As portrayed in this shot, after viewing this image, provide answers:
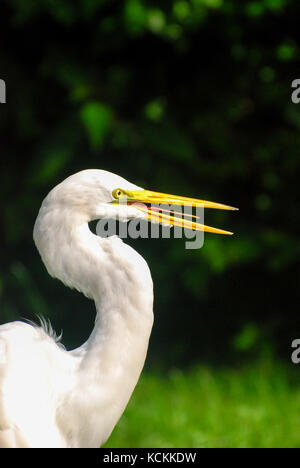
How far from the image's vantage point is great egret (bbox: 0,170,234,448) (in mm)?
1591

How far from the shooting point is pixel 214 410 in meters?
3.13

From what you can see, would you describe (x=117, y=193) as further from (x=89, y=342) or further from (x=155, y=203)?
(x=89, y=342)

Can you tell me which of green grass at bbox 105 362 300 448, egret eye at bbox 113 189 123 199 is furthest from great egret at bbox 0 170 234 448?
green grass at bbox 105 362 300 448

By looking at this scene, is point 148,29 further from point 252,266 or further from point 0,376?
point 0,376

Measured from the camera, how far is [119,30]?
330cm

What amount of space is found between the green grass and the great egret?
1.24 meters

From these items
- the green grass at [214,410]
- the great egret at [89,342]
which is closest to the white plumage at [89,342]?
the great egret at [89,342]

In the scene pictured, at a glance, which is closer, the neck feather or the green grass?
the neck feather

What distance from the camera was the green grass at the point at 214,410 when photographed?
291 cm

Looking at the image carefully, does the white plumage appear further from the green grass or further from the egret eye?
the green grass

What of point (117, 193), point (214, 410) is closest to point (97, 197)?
point (117, 193)

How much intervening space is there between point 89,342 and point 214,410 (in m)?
1.61

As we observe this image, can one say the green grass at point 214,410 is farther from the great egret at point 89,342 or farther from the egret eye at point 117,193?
the egret eye at point 117,193

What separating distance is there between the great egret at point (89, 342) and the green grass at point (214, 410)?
124 cm
